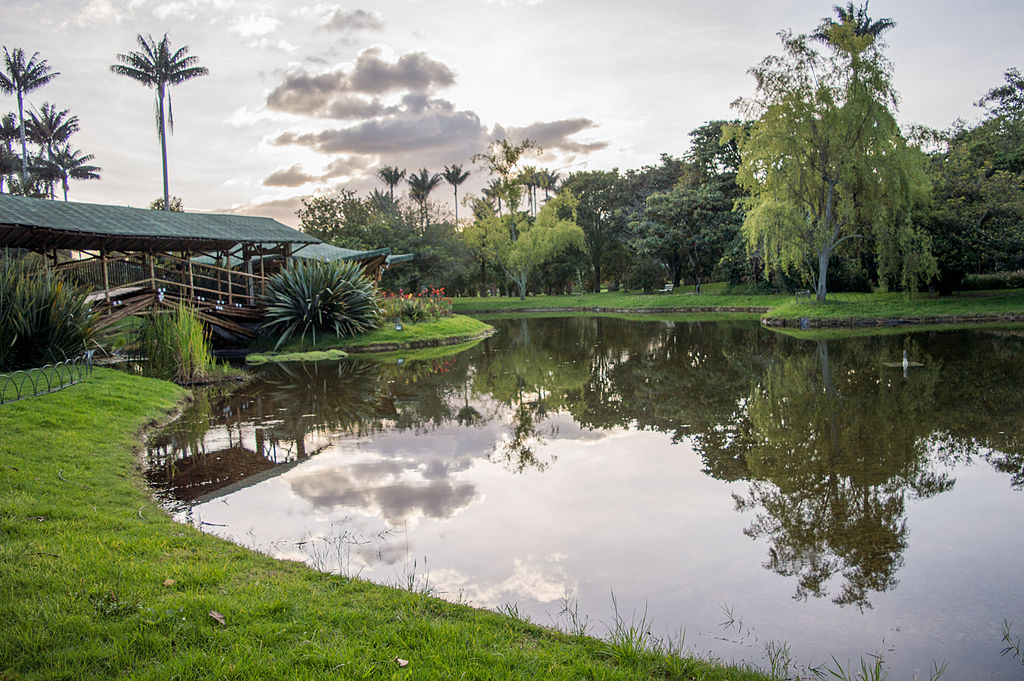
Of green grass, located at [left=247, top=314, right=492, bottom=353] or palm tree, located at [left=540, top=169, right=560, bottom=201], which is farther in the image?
palm tree, located at [left=540, top=169, right=560, bottom=201]

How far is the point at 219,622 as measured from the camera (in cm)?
355

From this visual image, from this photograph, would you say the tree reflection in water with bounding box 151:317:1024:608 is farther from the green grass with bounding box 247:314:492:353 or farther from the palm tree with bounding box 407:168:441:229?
the palm tree with bounding box 407:168:441:229

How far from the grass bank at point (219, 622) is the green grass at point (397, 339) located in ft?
56.6

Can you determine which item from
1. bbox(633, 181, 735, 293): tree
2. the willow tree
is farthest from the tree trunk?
bbox(633, 181, 735, 293): tree

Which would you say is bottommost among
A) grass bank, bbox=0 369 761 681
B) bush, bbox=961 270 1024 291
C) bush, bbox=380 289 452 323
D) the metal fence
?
grass bank, bbox=0 369 761 681

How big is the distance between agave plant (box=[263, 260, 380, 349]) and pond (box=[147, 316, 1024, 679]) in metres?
8.73

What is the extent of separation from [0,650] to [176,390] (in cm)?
1050

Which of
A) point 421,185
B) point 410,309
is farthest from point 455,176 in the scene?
point 410,309

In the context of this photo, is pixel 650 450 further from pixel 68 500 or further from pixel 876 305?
pixel 876 305

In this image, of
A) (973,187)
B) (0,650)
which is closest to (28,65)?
(0,650)

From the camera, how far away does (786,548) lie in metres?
5.23

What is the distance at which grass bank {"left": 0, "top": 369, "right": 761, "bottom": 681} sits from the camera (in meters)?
3.14

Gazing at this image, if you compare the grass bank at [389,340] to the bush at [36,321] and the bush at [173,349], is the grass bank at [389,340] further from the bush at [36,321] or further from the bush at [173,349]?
the bush at [36,321]

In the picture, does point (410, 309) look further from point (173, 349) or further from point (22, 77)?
point (22, 77)
